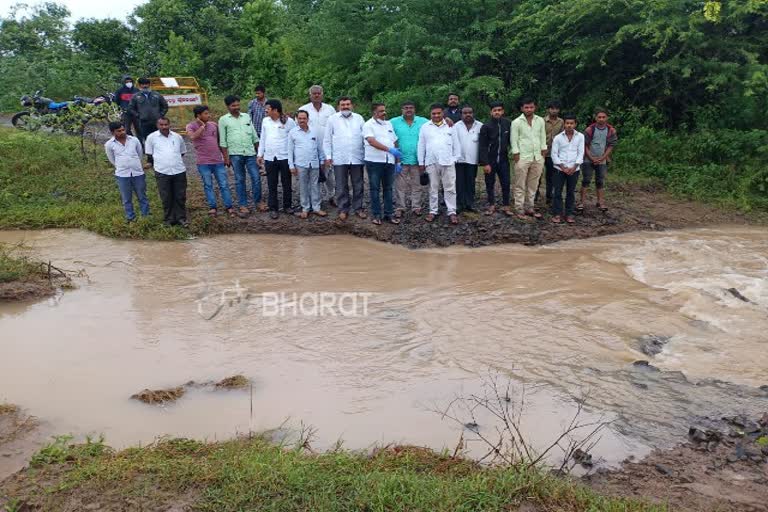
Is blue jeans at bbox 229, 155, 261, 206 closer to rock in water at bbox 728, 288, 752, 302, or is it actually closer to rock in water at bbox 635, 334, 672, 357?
rock in water at bbox 635, 334, 672, 357

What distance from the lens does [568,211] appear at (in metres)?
9.17

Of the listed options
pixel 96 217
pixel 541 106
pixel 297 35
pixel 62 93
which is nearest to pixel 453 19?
pixel 541 106

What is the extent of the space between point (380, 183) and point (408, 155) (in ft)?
1.91

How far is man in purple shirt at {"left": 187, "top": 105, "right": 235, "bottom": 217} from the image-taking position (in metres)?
8.74

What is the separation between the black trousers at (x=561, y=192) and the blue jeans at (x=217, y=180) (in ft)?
15.1

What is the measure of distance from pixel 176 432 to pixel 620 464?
2826 millimetres

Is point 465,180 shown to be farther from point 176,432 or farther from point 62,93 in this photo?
point 62,93

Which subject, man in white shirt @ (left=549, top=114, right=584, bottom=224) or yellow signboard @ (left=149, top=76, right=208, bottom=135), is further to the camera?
yellow signboard @ (left=149, top=76, right=208, bottom=135)

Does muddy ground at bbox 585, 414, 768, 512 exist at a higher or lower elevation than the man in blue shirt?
lower

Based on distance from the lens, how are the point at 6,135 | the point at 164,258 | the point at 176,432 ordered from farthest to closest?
the point at 6,135 → the point at 164,258 → the point at 176,432

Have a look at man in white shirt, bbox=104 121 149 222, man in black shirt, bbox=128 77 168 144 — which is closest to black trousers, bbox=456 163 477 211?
man in white shirt, bbox=104 121 149 222

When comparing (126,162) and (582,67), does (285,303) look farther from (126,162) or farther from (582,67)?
(582,67)

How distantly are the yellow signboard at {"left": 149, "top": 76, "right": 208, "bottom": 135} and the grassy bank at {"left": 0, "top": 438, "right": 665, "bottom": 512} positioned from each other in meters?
10.5

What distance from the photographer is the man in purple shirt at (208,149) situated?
874cm
